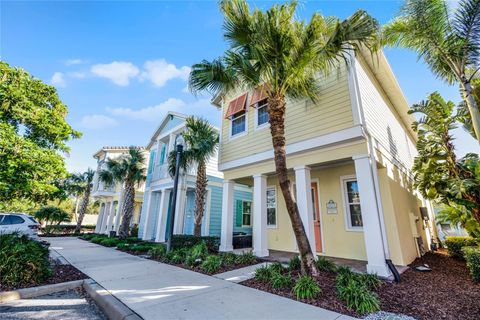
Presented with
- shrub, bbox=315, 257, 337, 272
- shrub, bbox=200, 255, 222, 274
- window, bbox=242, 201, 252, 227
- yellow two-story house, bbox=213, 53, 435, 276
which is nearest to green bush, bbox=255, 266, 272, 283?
shrub, bbox=315, 257, 337, 272

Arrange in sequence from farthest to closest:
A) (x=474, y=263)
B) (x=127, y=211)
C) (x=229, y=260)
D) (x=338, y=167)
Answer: (x=127, y=211)
(x=338, y=167)
(x=229, y=260)
(x=474, y=263)

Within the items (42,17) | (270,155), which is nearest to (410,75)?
(270,155)

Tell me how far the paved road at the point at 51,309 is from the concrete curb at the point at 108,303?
0.36 ft

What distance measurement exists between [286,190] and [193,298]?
2.88m

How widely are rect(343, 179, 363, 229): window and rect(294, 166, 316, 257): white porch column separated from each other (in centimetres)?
179

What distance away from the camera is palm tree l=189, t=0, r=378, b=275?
469 cm

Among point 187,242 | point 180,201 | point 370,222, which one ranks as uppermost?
point 180,201

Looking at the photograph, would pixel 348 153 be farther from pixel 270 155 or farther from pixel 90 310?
pixel 90 310

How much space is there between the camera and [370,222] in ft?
16.6

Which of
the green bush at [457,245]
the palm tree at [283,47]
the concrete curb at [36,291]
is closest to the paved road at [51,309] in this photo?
the concrete curb at [36,291]

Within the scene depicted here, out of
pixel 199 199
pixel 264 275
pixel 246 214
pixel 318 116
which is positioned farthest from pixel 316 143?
pixel 246 214

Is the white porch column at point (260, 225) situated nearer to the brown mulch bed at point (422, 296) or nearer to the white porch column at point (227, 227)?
the white porch column at point (227, 227)

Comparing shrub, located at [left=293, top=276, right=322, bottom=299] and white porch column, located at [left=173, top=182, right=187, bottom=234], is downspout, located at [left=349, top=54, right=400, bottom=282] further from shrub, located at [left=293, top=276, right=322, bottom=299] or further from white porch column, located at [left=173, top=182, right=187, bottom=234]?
white porch column, located at [left=173, top=182, right=187, bottom=234]

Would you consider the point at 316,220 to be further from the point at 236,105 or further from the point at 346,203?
the point at 236,105
